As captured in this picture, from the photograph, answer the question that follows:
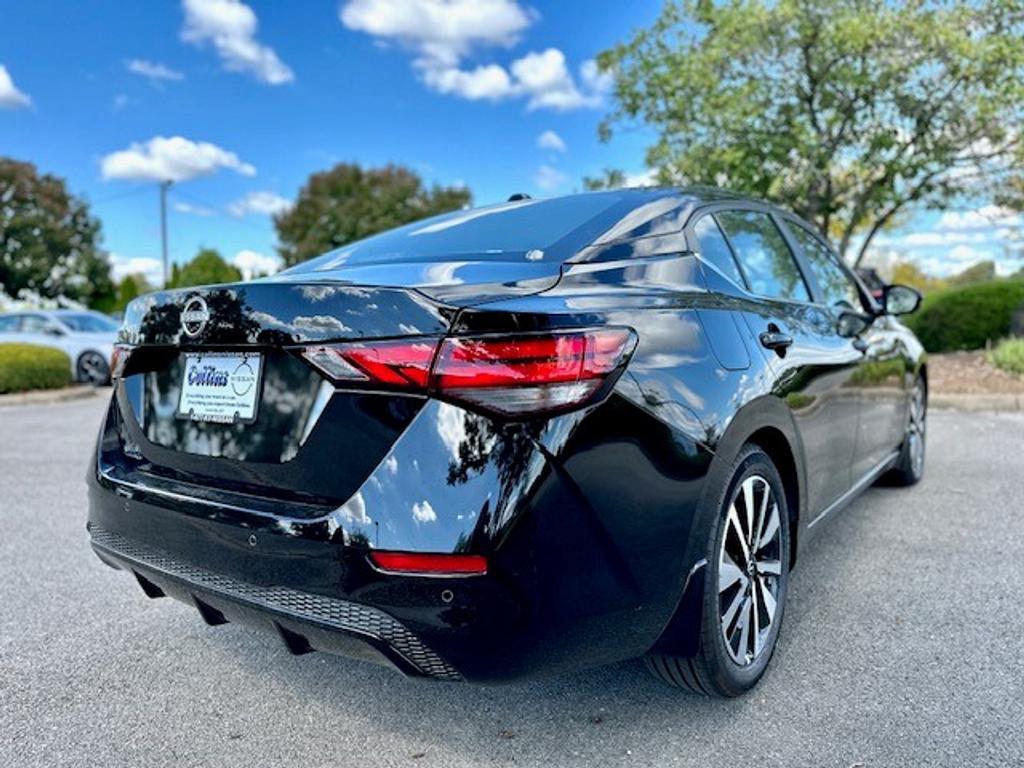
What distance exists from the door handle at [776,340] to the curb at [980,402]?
681 cm

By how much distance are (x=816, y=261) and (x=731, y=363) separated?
5.55 feet

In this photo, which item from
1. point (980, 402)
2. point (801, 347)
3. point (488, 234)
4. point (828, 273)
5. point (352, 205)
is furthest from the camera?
point (352, 205)

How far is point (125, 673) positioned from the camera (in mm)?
2486

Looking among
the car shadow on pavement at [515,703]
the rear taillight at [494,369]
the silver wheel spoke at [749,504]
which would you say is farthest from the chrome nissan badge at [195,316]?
the silver wheel spoke at [749,504]

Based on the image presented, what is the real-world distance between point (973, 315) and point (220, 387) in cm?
1163

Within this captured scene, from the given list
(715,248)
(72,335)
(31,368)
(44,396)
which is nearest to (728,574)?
(715,248)

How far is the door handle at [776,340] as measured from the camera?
94.9 inches

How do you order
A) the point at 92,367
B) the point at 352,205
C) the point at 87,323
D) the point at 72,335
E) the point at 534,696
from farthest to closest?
the point at 352,205, the point at 87,323, the point at 72,335, the point at 92,367, the point at 534,696

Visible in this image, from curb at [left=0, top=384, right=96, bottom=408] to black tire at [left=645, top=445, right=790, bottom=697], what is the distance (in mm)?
11090

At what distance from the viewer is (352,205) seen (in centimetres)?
4184

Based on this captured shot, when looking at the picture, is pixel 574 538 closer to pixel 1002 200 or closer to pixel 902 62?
pixel 902 62

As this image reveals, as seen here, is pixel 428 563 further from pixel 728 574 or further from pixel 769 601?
pixel 769 601

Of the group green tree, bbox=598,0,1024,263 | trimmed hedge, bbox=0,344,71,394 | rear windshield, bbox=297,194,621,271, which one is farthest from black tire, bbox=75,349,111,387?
rear windshield, bbox=297,194,621,271

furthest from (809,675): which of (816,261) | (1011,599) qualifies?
(816,261)
